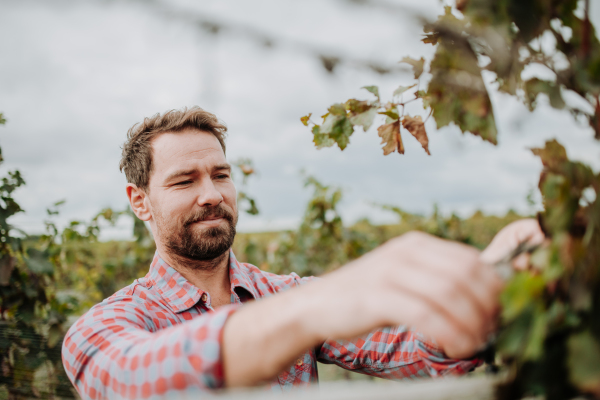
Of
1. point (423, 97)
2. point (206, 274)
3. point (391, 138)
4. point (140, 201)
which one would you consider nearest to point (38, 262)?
point (140, 201)

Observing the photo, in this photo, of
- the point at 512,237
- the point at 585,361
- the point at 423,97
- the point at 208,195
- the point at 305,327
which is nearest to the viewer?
the point at 585,361

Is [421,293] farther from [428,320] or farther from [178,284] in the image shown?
[178,284]

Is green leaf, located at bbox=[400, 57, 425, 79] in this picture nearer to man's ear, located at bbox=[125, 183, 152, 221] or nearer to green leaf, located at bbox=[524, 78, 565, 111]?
green leaf, located at bbox=[524, 78, 565, 111]

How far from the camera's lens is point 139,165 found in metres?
2.14

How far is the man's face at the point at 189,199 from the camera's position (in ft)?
6.33

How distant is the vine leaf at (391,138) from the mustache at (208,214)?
43.1 inches

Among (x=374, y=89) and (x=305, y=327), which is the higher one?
(x=374, y=89)

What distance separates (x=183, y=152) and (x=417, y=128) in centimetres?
131

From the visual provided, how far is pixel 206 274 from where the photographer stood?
6.53ft

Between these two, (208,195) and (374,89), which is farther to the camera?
(208,195)

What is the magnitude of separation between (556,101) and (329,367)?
4764 mm

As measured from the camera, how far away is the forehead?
199 cm

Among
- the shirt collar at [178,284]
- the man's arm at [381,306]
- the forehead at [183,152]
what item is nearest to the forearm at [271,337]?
the man's arm at [381,306]

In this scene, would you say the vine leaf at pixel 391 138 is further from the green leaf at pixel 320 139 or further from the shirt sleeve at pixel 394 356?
the shirt sleeve at pixel 394 356
